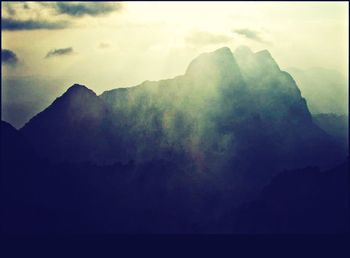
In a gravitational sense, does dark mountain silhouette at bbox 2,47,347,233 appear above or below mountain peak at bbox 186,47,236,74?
below

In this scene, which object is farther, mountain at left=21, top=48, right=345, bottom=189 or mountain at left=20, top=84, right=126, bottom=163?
Result: mountain at left=20, top=84, right=126, bottom=163

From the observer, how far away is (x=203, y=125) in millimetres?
146875

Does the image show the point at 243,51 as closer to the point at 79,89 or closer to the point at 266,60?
the point at 266,60

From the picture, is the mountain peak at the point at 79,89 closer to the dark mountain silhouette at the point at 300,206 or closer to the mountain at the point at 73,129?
the mountain at the point at 73,129

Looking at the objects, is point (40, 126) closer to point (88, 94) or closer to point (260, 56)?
point (88, 94)

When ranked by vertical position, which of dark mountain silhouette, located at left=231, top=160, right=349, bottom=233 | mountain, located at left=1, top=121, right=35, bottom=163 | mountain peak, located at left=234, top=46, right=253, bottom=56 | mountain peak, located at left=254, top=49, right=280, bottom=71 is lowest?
dark mountain silhouette, located at left=231, top=160, right=349, bottom=233

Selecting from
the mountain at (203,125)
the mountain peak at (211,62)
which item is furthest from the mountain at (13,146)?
the mountain peak at (211,62)

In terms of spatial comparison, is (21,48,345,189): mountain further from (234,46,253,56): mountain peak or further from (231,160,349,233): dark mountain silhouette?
(234,46,253,56): mountain peak

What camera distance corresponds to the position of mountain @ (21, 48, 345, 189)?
14038 centimetres

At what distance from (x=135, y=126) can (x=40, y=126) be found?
32.0 meters

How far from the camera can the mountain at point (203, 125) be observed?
140375mm

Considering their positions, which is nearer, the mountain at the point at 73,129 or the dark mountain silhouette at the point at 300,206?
the dark mountain silhouette at the point at 300,206

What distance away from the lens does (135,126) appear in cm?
15475

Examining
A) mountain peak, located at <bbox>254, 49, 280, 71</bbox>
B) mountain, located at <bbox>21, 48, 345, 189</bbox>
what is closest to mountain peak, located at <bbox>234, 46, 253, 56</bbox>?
mountain peak, located at <bbox>254, 49, 280, 71</bbox>
